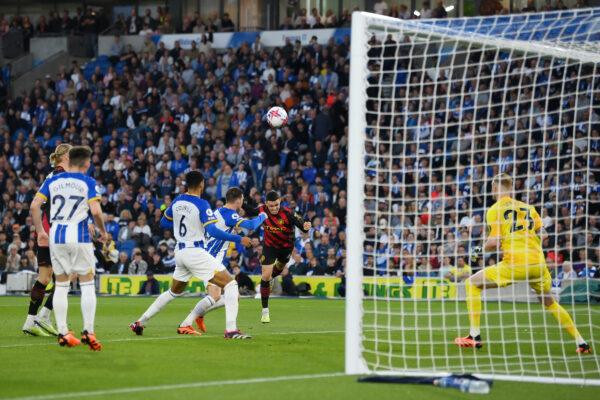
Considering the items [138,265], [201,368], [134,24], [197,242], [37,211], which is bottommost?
[138,265]

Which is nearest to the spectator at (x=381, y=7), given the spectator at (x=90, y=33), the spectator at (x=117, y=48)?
the spectator at (x=117, y=48)

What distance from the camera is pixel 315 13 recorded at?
3130 centimetres

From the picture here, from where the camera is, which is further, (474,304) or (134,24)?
(134,24)

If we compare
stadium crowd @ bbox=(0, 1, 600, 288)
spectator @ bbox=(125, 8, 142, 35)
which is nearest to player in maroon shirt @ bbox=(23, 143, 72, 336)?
stadium crowd @ bbox=(0, 1, 600, 288)

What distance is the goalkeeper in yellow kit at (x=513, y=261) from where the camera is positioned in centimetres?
1021

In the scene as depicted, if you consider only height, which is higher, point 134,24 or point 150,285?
point 134,24

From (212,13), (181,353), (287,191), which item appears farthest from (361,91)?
(212,13)

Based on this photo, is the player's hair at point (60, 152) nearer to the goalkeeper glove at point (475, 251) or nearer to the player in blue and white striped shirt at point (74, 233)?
the player in blue and white striped shirt at point (74, 233)

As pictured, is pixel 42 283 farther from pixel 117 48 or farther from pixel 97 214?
pixel 117 48

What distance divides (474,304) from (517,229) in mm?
1028

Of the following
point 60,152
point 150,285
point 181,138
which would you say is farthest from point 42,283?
point 181,138

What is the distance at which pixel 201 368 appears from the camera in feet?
28.0

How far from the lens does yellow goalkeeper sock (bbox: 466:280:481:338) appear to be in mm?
10422

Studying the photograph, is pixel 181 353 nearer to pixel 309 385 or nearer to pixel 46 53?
pixel 309 385
